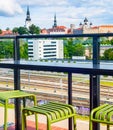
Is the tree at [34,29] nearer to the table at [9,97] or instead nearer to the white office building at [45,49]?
the white office building at [45,49]

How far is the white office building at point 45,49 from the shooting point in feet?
9.48

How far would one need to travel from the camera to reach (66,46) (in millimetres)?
2854

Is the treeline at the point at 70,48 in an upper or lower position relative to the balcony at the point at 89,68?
upper

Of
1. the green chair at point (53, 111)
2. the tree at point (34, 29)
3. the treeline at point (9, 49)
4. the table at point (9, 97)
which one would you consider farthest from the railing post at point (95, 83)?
the tree at point (34, 29)

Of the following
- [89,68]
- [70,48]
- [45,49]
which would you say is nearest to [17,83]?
[45,49]

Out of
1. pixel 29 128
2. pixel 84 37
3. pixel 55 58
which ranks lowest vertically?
pixel 29 128

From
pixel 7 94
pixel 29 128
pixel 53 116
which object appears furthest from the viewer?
pixel 29 128

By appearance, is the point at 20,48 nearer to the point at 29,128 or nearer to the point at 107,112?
the point at 29,128

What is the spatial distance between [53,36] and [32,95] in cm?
55

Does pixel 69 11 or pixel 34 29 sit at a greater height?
pixel 69 11

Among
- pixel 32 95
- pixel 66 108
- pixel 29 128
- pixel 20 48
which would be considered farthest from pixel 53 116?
pixel 29 128

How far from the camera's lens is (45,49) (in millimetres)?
3158

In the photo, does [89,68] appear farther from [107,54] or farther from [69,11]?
[69,11]

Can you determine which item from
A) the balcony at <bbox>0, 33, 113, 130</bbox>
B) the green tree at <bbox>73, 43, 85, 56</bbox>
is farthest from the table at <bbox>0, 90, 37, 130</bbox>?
the green tree at <bbox>73, 43, 85, 56</bbox>
